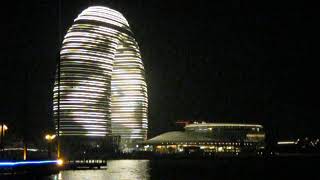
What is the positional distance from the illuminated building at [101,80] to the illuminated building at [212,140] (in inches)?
460

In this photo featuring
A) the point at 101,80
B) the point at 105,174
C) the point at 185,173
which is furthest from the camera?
the point at 101,80

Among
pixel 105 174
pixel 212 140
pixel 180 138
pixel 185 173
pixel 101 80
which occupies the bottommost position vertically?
pixel 185 173

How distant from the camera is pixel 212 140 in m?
181

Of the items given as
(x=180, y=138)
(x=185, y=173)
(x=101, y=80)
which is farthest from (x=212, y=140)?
(x=185, y=173)

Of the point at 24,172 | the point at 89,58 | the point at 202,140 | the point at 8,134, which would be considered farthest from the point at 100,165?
the point at 202,140

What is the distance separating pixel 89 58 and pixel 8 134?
2814 cm

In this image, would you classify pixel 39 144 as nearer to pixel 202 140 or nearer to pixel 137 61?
pixel 137 61

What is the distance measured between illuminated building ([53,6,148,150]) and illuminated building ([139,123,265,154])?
11677 mm

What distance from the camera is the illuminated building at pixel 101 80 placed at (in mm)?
141750

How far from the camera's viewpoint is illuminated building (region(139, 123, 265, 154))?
17450 centimetres

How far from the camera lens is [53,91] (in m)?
141

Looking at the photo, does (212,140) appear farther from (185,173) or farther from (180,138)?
(185,173)

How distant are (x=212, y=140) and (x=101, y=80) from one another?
50.4 metres

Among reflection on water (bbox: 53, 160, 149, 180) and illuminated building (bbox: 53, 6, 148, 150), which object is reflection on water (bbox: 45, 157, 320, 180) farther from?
illuminated building (bbox: 53, 6, 148, 150)
